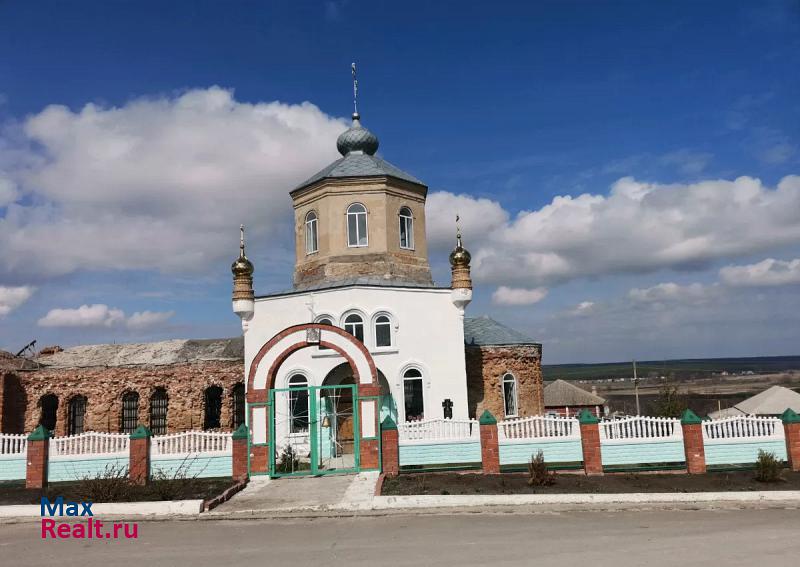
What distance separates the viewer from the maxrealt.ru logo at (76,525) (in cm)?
1020

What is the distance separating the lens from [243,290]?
1864cm

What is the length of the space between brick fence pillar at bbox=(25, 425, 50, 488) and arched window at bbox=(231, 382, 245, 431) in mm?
8077

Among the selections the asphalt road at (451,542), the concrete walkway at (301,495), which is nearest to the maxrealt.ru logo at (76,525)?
the asphalt road at (451,542)

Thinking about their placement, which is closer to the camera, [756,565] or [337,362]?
[756,565]

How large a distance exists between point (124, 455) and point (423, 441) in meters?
6.63

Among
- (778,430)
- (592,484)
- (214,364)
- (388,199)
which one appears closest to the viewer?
(592,484)

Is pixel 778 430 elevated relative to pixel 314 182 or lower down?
lower down

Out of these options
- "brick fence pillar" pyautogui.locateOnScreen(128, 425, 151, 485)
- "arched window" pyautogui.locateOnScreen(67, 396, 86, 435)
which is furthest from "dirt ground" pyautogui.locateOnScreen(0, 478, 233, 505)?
"arched window" pyautogui.locateOnScreen(67, 396, 86, 435)

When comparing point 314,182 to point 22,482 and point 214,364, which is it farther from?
point 22,482

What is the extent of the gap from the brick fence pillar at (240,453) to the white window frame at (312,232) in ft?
25.9

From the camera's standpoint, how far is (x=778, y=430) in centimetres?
1413

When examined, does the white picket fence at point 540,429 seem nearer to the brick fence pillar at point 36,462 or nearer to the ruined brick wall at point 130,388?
the brick fence pillar at point 36,462

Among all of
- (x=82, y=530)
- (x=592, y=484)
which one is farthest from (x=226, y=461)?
(x=592, y=484)

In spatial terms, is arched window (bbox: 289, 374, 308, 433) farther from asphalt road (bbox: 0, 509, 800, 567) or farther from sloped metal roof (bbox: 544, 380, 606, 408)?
sloped metal roof (bbox: 544, 380, 606, 408)
